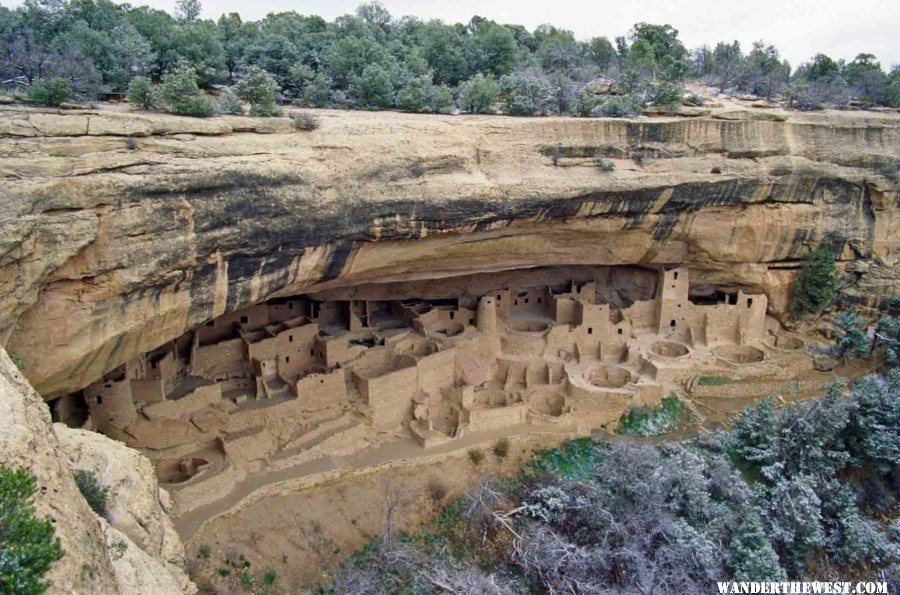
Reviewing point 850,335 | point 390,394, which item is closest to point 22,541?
point 390,394

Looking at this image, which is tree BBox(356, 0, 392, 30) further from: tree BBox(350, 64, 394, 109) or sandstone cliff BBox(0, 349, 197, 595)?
sandstone cliff BBox(0, 349, 197, 595)

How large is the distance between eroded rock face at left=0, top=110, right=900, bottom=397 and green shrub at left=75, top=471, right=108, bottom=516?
11.0ft

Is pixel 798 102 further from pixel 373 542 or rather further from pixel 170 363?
pixel 170 363

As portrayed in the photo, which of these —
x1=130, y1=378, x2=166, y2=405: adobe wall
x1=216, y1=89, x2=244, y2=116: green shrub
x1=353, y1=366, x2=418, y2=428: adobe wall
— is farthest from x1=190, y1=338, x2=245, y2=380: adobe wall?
x1=216, y1=89, x2=244, y2=116: green shrub

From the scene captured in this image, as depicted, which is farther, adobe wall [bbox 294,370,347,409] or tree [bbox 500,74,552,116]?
tree [bbox 500,74,552,116]

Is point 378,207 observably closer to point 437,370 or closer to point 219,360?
point 437,370

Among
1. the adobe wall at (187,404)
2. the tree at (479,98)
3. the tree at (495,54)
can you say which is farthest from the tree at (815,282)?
the adobe wall at (187,404)

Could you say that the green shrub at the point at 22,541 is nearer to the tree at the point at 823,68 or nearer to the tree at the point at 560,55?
the tree at the point at 560,55

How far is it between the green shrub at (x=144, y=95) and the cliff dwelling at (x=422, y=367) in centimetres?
482

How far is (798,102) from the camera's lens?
20016 millimetres

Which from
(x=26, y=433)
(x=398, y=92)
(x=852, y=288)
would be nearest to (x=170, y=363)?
(x=398, y=92)

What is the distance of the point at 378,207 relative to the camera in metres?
11.7

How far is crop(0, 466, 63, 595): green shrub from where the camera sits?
10.7 feet

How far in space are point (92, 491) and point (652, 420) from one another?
13.1 m
